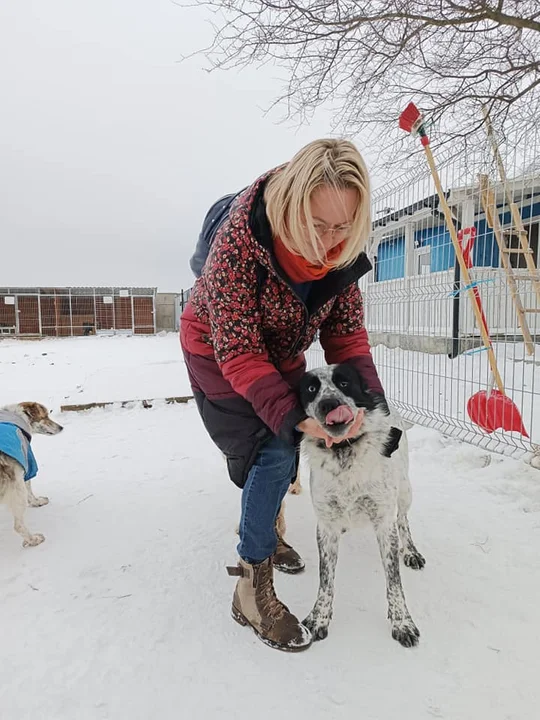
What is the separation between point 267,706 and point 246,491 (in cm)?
65

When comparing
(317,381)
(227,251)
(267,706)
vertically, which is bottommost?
(267,706)

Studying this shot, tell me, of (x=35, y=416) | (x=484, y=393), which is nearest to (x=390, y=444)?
(x=484, y=393)

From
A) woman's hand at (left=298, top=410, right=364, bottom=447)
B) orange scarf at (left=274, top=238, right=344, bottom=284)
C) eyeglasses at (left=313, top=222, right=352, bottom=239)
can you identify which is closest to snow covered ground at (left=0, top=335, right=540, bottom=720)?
woman's hand at (left=298, top=410, right=364, bottom=447)

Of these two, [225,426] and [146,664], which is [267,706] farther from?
[225,426]

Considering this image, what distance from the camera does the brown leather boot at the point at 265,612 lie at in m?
1.50

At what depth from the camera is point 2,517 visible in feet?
8.29

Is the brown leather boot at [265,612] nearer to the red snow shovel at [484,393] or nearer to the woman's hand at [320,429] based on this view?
the woman's hand at [320,429]

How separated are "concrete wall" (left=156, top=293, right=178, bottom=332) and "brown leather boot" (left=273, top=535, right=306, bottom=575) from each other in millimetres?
20544

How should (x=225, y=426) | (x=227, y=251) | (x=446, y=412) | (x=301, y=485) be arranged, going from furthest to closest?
(x=446, y=412) < (x=301, y=485) < (x=225, y=426) < (x=227, y=251)

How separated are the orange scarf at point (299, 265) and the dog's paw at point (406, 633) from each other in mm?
1278

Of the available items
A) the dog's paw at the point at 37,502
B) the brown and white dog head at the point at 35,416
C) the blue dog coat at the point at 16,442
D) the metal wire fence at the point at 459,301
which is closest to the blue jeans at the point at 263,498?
the blue dog coat at the point at 16,442

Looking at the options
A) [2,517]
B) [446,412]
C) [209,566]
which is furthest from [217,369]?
[446,412]

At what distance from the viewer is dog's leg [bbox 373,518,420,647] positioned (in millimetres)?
1515

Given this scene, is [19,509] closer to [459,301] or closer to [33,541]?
[33,541]
